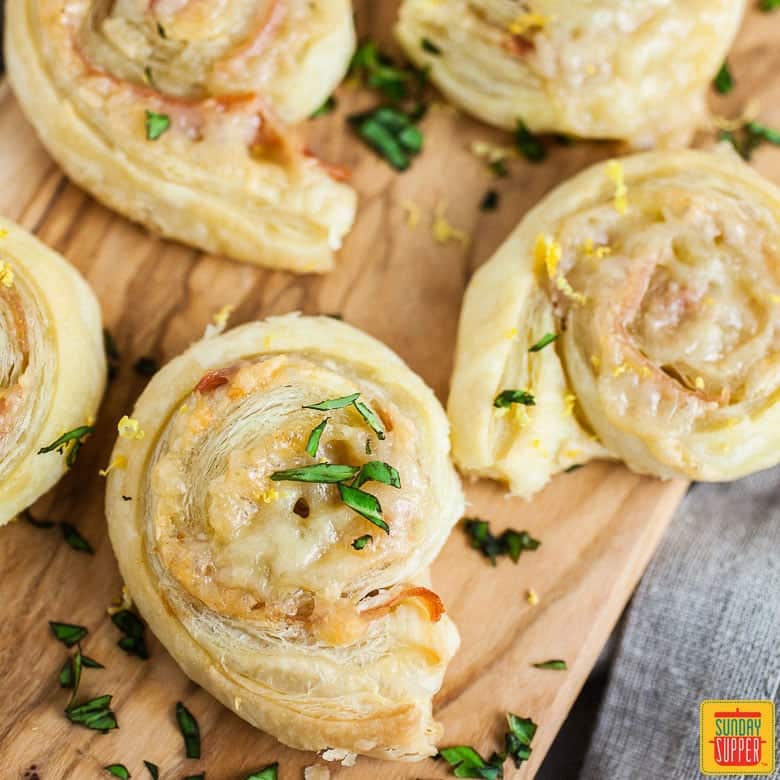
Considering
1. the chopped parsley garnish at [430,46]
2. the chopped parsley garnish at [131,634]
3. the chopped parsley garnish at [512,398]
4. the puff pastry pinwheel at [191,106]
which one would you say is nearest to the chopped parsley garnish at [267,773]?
the chopped parsley garnish at [131,634]

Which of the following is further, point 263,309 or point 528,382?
point 263,309

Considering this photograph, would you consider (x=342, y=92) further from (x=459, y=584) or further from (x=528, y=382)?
(x=459, y=584)

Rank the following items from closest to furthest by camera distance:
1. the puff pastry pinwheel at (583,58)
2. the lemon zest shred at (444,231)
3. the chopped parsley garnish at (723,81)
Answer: the puff pastry pinwheel at (583,58) < the lemon zest shred at (444,231) < the chopped parsley garnish at (723,81)

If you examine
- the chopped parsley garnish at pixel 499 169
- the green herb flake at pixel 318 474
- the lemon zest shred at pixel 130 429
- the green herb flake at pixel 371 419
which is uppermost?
the chopped parsley garnish at pixel 499 169

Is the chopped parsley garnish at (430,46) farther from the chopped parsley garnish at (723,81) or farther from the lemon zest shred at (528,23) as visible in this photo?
the chopped parsley garnish at (723,81)

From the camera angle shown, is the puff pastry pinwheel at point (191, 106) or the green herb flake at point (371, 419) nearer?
the green herb flake at point (371, 419)

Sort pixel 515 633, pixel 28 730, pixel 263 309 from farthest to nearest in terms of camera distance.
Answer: pixel 263 309 < pixel 515 633 < pixel 28 730

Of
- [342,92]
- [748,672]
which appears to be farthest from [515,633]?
[342,92]
